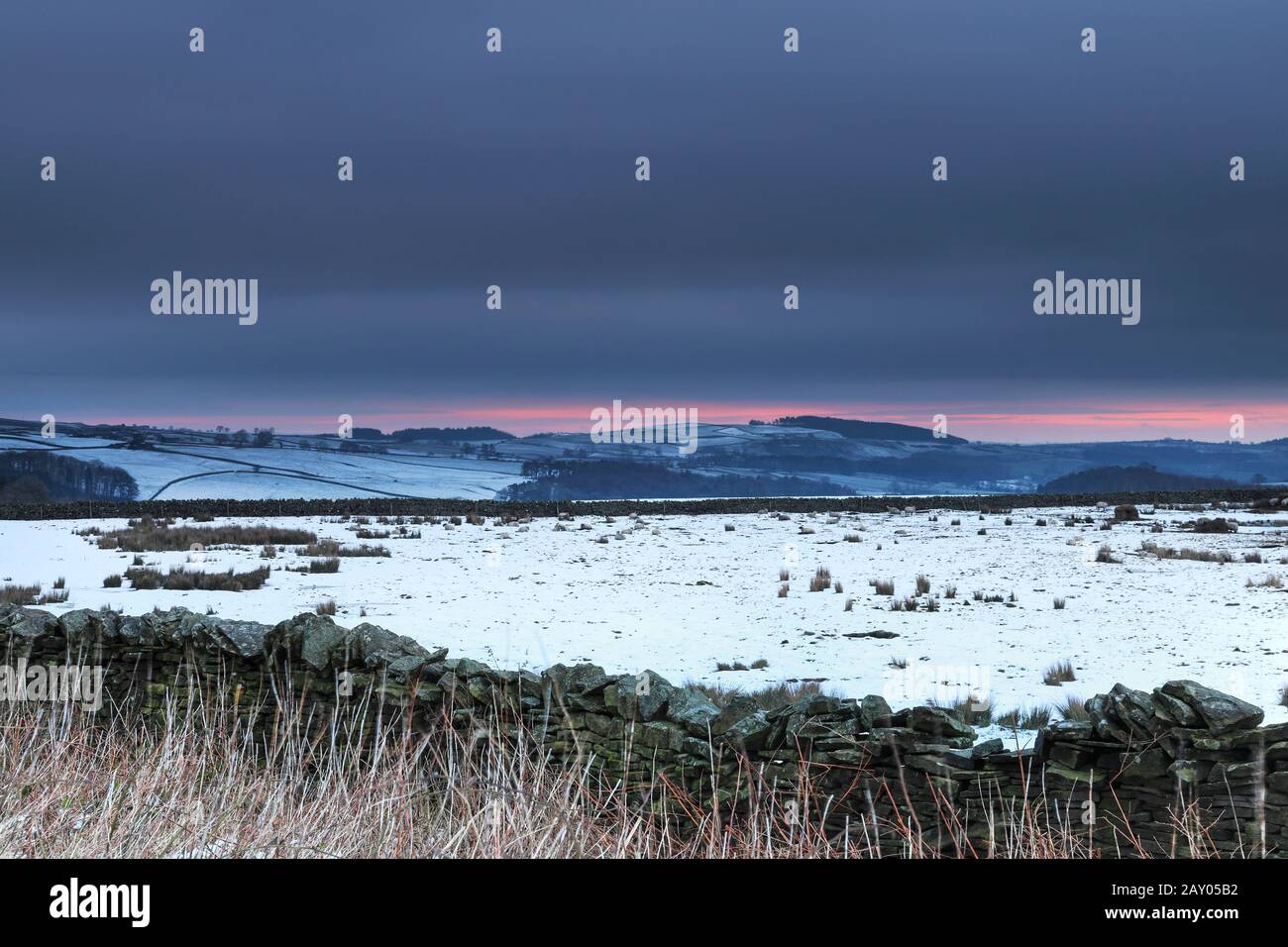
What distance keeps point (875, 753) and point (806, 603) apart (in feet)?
42.9

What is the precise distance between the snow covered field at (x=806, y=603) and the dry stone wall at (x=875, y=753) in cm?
353

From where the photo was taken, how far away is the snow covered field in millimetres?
13352

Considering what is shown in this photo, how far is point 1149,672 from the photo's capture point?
1276 cm

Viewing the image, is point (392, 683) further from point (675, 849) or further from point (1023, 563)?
point (1023, 563)

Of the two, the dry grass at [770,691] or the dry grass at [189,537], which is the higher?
the dry grass at [189,537]

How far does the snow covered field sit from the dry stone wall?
353 centimetres

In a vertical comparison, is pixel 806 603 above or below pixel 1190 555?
below

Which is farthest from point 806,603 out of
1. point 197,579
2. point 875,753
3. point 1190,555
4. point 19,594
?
point 19,594

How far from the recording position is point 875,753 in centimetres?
718

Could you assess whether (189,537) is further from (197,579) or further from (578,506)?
(578,506)

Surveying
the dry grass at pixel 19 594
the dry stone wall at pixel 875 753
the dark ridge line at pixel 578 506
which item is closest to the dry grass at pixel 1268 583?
the dry stone wall at pixel 875 753

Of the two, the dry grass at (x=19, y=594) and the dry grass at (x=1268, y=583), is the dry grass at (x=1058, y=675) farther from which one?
the dry grass at (x=19, y=594)

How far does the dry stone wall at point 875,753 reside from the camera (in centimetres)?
652

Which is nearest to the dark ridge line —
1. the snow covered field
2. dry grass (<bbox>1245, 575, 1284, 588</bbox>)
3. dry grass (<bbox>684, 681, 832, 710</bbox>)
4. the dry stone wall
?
the snow covered field
